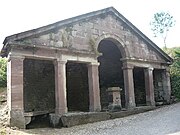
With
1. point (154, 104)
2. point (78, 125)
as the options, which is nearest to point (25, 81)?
point (78, 125)

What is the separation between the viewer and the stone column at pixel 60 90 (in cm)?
1024

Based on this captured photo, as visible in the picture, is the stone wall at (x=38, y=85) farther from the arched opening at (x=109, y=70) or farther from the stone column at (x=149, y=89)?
the stone column at (x=149, y=89)

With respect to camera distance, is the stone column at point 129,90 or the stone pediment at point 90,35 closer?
the stone pediment at point 90,35

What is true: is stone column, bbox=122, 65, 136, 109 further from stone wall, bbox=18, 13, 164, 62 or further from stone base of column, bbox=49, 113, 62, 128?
stone base of column, bbox=49, 113, 62, 128

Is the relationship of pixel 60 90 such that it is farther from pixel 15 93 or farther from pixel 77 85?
pixel 77 85

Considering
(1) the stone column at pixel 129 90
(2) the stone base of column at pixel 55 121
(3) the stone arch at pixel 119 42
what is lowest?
(2) the stone base of column at pixel 55 121

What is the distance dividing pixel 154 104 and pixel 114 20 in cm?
544

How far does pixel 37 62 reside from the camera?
47.0 ft

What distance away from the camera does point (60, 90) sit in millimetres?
10414

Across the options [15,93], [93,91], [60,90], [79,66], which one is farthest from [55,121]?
[79,66]

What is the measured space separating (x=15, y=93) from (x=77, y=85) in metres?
7.58

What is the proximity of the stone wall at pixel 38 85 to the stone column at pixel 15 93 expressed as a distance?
3.91m

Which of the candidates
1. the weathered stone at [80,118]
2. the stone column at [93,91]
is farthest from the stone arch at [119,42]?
the weathered stone at [80,118]

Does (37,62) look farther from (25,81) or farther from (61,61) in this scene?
(61,61)
